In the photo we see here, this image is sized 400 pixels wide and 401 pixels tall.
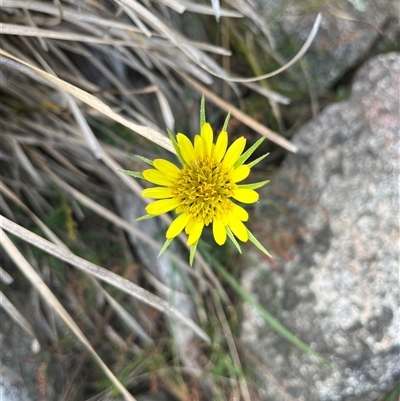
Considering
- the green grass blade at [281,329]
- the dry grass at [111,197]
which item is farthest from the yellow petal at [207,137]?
the green grass blade at [281,329]

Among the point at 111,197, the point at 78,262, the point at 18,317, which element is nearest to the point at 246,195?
the point at 78,262

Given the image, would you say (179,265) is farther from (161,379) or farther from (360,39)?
(360,39)

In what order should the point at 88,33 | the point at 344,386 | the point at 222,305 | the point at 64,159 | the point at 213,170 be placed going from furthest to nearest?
1. the point at 222,305
2. the point at 64,159
3. the point at 344,386
4. the point at 88,33
5. the point at 213,170

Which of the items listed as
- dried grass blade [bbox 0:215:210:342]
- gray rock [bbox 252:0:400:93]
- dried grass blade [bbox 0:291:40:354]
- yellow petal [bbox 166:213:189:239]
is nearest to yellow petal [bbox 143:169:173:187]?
yellow petal [bbox 166:213:189:239]

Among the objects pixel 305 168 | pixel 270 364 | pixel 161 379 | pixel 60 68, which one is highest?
pixel 305 168

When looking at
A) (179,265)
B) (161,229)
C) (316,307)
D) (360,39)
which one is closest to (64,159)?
(161,229)

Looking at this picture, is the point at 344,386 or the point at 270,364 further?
the point at 270,364
